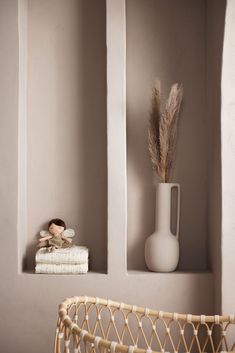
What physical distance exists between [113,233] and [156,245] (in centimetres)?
25

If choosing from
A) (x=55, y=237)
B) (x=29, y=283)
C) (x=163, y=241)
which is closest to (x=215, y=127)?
(x=163, y=241)

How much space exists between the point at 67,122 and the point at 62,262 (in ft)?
2.79

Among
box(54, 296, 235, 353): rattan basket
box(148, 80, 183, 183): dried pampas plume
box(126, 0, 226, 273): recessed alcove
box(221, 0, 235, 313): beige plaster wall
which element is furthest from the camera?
box(126, 0, 226, 273): recessed alcove

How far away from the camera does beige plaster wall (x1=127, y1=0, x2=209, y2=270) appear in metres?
3.08

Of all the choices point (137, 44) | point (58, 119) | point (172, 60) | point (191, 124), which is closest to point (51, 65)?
point (58, 119)

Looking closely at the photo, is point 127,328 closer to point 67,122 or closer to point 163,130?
point 163,130

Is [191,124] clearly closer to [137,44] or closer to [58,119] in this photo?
[137,44]

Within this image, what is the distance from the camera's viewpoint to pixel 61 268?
2.87m

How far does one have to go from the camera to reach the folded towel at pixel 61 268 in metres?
2.87

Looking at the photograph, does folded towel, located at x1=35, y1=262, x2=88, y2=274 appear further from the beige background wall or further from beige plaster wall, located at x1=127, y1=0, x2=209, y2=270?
beige plaster wall, located at x1=127, y1=0, x2=209, y2=270

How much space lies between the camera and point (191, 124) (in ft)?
10.1

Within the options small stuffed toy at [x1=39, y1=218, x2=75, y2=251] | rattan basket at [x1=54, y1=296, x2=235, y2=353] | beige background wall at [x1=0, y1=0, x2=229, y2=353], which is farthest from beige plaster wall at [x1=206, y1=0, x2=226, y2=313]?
small stuffed toy at [x1=39, y1=218, x2=75, y2=251]

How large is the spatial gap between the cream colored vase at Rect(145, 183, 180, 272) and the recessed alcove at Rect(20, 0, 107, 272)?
1.05ft

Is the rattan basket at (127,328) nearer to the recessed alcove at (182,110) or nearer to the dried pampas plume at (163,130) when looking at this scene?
the recessed alcove at (182,110)
